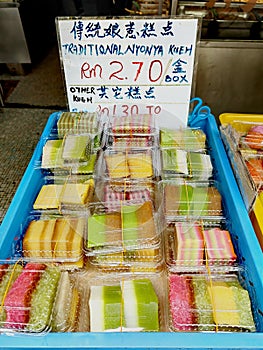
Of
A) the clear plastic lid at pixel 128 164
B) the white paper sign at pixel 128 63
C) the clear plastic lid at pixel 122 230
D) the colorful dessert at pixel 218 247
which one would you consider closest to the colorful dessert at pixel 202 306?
the colorful dessert at pixel 218 247

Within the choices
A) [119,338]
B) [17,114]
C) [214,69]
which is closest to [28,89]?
[17,114]

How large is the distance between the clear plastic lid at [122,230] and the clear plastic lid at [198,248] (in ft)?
0.28

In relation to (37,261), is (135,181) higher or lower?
higher

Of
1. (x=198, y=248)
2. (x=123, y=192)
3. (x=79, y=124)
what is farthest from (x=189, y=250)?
(x=79, y=124)

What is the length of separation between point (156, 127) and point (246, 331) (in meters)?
1.16

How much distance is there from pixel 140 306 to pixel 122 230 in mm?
314

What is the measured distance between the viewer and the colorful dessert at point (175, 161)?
1.59 m

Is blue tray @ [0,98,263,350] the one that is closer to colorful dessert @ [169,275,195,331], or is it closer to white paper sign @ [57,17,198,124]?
colorful dessert @ [169,275,195,331]

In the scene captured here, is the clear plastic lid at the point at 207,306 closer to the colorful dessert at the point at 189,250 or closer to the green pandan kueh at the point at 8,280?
the colorful dessert at the point at 189,250

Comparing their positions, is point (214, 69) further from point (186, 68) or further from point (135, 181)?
point (135, 181)

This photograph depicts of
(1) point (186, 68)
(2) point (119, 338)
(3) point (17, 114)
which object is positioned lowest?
(2) point (119, 338)

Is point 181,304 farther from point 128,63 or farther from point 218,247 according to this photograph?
point 128,63

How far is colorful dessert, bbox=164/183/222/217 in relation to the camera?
4.69 ft

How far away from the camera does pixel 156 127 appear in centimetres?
187
